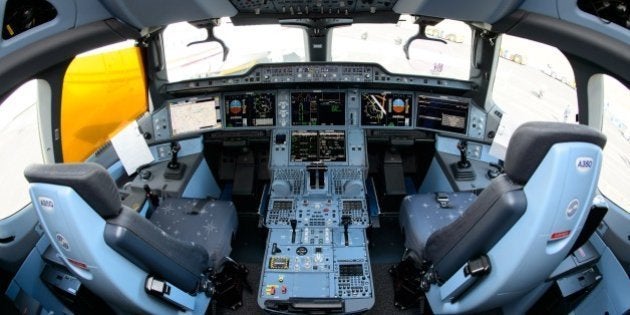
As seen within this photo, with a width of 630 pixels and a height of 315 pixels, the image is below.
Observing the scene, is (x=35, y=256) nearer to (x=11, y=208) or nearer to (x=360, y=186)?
(x=11, y=208)

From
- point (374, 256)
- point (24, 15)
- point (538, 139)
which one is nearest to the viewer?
point (538, 139)

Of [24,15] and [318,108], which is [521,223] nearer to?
[318,108]

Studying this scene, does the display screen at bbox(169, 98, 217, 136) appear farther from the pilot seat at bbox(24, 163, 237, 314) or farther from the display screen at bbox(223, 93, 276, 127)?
the pilot seat at bbox(24, 163, 237, 314)

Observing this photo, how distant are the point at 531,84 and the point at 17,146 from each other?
18.3 ft

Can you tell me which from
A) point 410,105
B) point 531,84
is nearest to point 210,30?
point 410,105

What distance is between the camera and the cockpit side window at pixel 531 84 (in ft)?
11.1

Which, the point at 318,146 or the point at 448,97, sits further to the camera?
the point at 318,146

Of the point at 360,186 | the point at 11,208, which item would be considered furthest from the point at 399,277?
the point at 11,208

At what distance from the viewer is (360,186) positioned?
3.58 metres

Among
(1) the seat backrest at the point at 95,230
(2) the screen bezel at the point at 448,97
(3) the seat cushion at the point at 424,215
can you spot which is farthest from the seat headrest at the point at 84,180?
(2) the screen bezel at the point at 448,97

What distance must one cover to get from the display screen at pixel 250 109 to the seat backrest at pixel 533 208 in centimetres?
236

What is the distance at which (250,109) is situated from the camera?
3943 mm

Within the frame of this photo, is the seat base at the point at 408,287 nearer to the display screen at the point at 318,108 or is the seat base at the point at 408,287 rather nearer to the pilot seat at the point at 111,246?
the pilot seat at the point at 111,246

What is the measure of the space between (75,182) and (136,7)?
144cm
